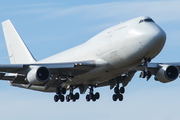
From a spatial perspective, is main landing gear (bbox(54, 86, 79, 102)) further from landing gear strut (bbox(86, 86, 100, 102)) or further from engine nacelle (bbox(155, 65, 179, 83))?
engine nacelle (bbox(155, 65, 179, 83))

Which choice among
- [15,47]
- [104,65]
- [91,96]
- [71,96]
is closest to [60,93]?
[71,96]

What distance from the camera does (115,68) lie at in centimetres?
3778

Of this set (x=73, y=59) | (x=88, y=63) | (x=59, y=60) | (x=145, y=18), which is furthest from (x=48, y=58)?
(x=145, y=18)

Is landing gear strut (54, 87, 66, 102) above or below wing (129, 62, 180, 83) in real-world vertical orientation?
below

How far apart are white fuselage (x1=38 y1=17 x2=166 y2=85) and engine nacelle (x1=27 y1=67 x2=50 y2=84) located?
3.99 m

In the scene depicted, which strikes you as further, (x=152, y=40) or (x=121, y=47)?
(x=121, y=47)

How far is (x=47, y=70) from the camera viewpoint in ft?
128

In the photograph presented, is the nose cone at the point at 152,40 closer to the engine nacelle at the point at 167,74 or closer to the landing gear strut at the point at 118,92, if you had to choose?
the engine nacelle at the point at 167,74

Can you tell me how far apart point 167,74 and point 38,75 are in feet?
45.7

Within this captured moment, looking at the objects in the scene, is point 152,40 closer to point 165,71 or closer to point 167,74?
point 165,71

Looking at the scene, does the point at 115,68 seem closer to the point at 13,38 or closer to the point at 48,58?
the point at 48,58

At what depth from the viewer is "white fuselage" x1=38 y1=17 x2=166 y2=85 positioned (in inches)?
1378

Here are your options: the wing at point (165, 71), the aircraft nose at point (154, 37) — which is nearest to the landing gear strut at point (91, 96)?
the wing at point (165, 71)

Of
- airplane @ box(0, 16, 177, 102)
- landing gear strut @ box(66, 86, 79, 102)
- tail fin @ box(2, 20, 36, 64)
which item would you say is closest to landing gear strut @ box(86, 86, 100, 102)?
airplane @ box(0, 16, 177, 102)
